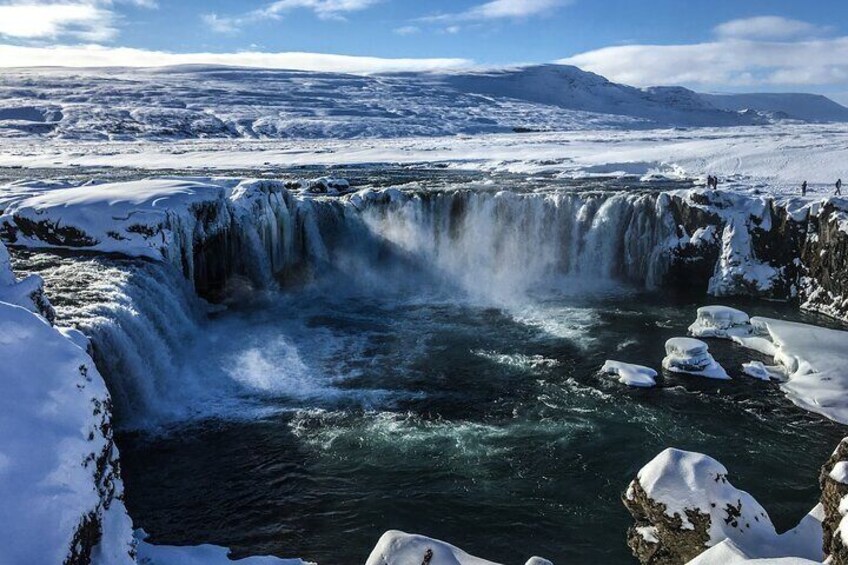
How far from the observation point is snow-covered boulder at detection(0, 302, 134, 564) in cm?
487

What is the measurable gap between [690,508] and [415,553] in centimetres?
368

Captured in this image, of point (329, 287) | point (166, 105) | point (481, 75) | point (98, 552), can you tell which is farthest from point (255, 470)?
point (481, 75)

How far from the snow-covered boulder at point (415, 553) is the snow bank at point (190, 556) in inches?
97.2

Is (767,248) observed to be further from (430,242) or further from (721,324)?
(430,242)

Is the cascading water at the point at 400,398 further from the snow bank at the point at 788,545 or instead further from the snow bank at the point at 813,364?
the snow bank at the point at 788,545

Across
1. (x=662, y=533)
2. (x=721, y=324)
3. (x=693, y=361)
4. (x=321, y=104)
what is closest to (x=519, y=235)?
(x=721, y=324)

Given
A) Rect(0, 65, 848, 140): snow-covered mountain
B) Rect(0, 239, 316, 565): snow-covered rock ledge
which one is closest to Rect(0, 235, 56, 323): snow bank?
Rect(0, 239, 316, 565): snow-covered rock ledge

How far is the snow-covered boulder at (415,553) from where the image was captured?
8.01m

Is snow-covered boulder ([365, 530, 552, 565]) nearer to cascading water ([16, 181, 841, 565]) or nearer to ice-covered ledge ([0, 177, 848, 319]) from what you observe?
cascading water ([16, 181, 841, 565])

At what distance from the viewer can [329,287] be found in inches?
1094

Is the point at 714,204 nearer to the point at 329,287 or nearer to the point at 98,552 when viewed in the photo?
the point at 329,287

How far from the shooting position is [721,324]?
68.3 feet

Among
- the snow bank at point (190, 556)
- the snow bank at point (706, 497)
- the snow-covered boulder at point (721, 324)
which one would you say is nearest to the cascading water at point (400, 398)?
the snow bank at point (190, 556)

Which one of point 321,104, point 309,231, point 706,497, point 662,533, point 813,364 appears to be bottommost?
point 813,364
